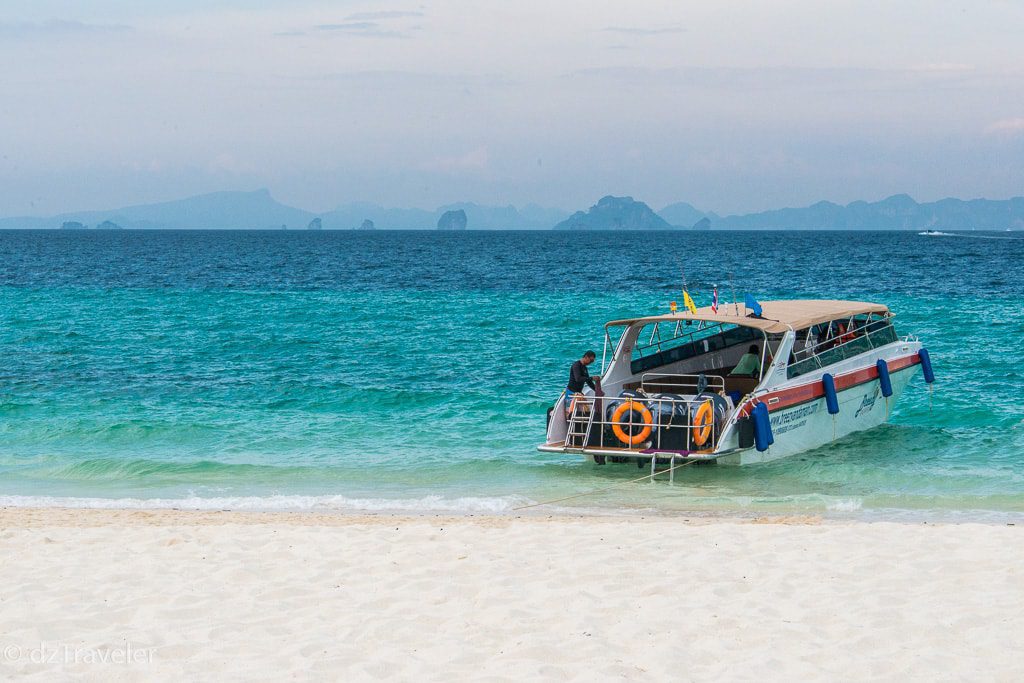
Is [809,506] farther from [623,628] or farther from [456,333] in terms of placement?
[456,333]

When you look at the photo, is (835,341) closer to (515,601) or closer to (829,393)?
(829,393)

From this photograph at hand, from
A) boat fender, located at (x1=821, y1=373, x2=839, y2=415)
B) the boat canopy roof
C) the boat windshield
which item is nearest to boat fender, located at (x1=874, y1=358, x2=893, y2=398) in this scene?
the boat canopy roof

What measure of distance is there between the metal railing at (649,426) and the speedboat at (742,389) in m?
0.02

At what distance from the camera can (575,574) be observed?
31.8 feet

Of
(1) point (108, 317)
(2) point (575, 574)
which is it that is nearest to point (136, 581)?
(2) point (575, 574)

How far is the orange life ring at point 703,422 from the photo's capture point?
15438mm

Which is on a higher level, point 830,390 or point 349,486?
point 830,390

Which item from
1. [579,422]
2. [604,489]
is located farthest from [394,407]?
[604,489]

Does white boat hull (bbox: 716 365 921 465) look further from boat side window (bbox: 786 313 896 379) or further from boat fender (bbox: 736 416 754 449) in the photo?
boat side window (bbox: 786 313 896 379)

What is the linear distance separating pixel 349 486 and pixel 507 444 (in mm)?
3725

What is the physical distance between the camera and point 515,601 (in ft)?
29.1

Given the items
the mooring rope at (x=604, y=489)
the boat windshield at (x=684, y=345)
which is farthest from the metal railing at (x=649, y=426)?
the boat windshield at (x=684, y=345)

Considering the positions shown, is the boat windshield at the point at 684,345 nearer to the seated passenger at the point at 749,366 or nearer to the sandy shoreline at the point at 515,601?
the seated passenger at the point at 749,366

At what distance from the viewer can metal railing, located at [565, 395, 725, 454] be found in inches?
608
